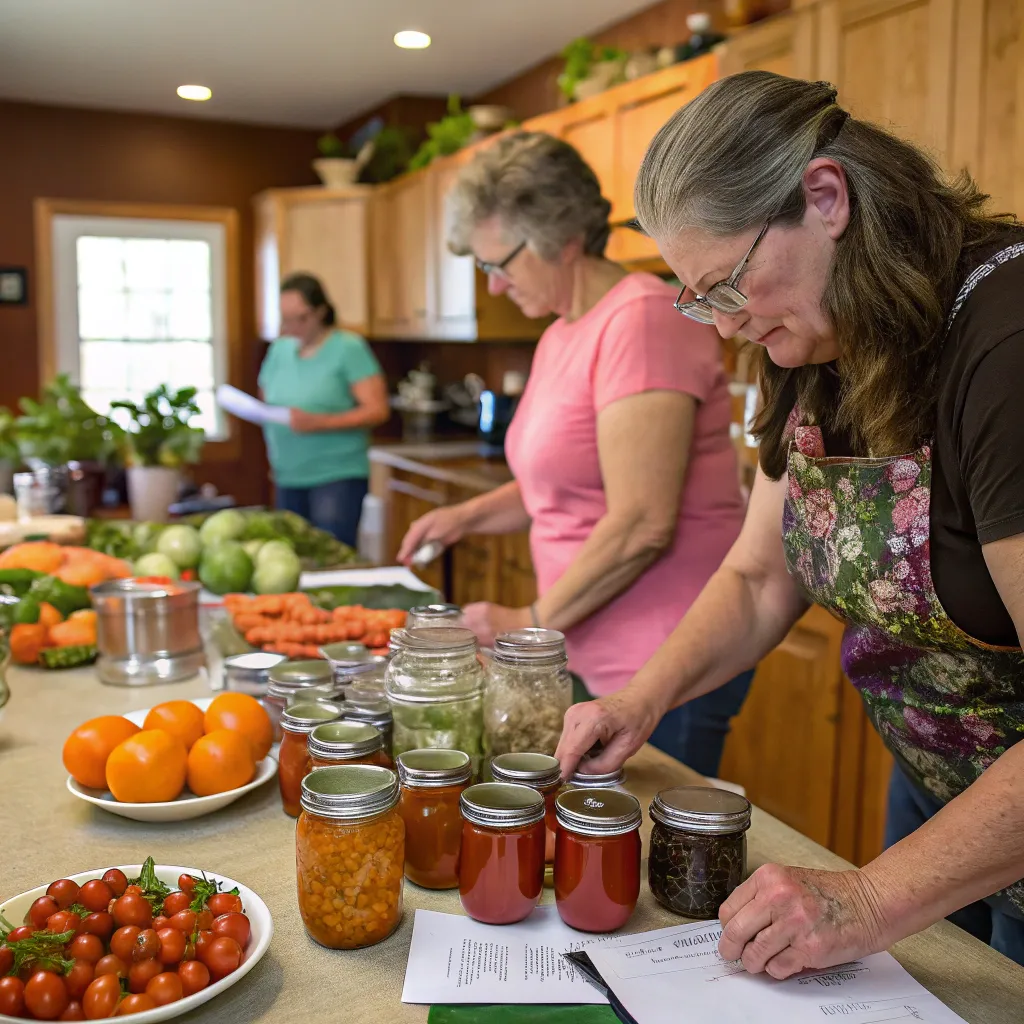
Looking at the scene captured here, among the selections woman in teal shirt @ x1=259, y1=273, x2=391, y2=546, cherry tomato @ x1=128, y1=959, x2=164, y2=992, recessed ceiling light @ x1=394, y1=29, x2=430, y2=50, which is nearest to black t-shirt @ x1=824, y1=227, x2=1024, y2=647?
cherry tomato @ x1=128, y1=959, x2=164, y2=992

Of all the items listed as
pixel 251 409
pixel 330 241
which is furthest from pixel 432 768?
pixel 330 241

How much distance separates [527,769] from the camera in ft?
3.71

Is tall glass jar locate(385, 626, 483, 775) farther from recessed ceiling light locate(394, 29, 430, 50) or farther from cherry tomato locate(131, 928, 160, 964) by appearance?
recessed ceiling light locate(394, 29, 430, 50)

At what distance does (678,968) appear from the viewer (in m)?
0.97

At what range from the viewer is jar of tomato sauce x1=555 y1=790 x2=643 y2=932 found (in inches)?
40.2

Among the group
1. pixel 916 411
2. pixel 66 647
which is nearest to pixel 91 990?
pixel 916 411

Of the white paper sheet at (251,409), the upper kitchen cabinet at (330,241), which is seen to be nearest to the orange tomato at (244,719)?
the white paper sheet at (251,409)

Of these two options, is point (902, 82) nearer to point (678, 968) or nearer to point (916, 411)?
point (916, 411)

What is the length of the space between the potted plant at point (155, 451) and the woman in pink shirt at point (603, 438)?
1589mm

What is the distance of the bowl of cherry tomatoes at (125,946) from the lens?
0.86 metres

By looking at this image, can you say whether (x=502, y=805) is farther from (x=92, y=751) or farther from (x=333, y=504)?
(x=333, y=504)

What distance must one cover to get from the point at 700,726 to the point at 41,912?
3.86ft

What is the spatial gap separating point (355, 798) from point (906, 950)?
0.52 metres

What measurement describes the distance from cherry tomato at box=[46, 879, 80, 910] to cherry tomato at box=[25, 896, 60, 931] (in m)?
0.01
